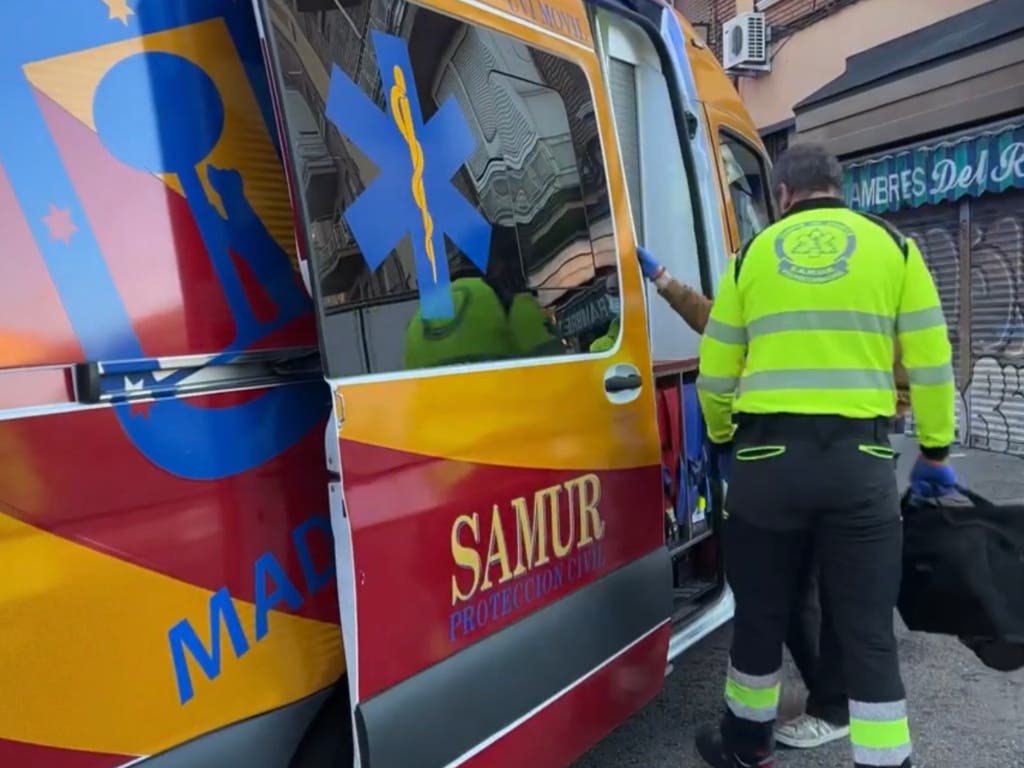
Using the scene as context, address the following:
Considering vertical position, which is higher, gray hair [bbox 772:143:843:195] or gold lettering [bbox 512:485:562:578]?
gray hair [bbox 772:143:843:195]

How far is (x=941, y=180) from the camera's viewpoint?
8.82 metres

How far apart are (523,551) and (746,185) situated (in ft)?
9.01

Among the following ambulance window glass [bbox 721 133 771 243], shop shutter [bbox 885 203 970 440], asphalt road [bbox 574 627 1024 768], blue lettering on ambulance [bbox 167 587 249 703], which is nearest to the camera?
blue lettering on ambulance [bbox 167 587 249 703]

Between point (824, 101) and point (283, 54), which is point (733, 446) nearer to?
point (283, 54)

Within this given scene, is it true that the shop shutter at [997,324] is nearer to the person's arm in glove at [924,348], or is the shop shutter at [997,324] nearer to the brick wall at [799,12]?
the brick wall at [799,12]

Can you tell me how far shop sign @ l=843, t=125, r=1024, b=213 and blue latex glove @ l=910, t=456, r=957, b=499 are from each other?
6073mm

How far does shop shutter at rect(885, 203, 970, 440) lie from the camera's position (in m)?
8.93

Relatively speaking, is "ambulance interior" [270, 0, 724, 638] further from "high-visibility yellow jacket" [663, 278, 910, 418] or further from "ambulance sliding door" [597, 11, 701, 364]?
"high-visibility yellow jacket" [663, 278, 910, 418]

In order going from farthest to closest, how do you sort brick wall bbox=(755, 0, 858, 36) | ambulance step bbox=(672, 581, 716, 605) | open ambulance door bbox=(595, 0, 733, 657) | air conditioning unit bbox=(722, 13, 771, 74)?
air conditioning unit bbox=(722, 13, 771, 74), brick wall bbox=(755, 0, 858, 36), ambulance step bbox=(672, 581, 716, 605), open ambulance door bbox=(595, 0, 733, 657)

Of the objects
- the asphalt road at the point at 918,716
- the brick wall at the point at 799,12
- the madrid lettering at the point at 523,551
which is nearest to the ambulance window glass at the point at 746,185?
the asphalt road at the point at 918,716

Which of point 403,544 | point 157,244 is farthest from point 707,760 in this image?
point 157,244

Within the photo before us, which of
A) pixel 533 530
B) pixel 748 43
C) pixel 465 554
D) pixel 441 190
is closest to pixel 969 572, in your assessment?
pixel 533 530

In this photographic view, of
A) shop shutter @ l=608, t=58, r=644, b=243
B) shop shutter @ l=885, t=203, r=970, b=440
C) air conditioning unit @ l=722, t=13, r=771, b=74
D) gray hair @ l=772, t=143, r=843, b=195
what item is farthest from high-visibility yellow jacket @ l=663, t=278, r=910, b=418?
A: air conditioning unit @ l=722, t=13, r=771, b=74

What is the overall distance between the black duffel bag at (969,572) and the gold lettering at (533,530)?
119 centimetres
